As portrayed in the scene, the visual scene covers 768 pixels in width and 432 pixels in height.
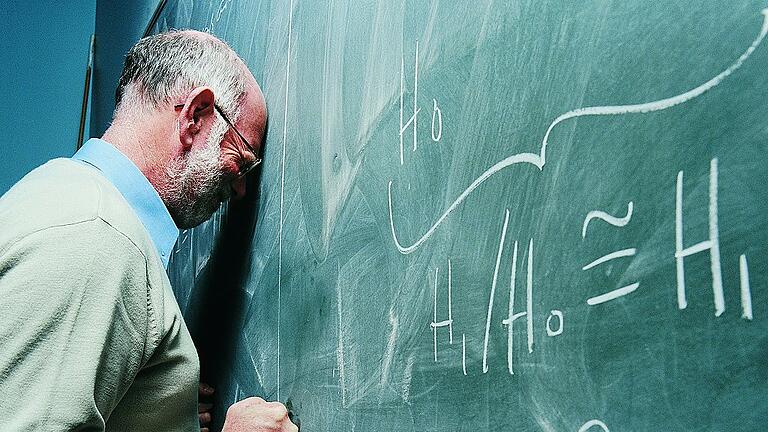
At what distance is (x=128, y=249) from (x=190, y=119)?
15.4 inches

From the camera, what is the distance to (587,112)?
0.43 meters

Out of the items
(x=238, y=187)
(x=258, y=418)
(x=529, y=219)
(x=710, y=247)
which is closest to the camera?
(x=710, y=247)

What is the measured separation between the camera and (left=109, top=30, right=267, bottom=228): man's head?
1.07 m

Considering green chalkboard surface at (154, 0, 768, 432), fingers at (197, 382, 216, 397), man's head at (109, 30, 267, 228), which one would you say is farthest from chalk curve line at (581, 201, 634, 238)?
fingers at (197, 382, 216, 397)

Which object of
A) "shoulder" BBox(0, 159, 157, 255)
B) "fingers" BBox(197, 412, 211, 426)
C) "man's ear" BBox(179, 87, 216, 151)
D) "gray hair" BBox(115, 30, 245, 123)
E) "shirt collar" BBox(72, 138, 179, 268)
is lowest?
"fingers" BBox(197, 412, 211, 426)

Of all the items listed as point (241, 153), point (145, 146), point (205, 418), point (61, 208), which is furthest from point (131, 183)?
point (205, 418)

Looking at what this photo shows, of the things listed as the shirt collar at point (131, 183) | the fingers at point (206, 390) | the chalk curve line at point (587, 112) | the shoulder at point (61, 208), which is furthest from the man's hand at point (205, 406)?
the chalk curve line at point (587, 112)

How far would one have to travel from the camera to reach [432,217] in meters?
0.60

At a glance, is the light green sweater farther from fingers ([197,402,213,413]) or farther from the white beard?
fingers ([197,402,213,413])

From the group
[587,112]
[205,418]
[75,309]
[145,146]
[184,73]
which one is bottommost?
[205,418]

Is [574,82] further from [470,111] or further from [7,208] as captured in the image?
[7,208]

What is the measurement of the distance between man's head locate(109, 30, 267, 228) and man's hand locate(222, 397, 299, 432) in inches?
14.1

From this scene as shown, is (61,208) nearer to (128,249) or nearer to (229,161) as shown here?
(128,249)

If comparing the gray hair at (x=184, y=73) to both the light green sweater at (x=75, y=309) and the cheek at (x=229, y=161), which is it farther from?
the light green sweater at (x=75, y=309)
